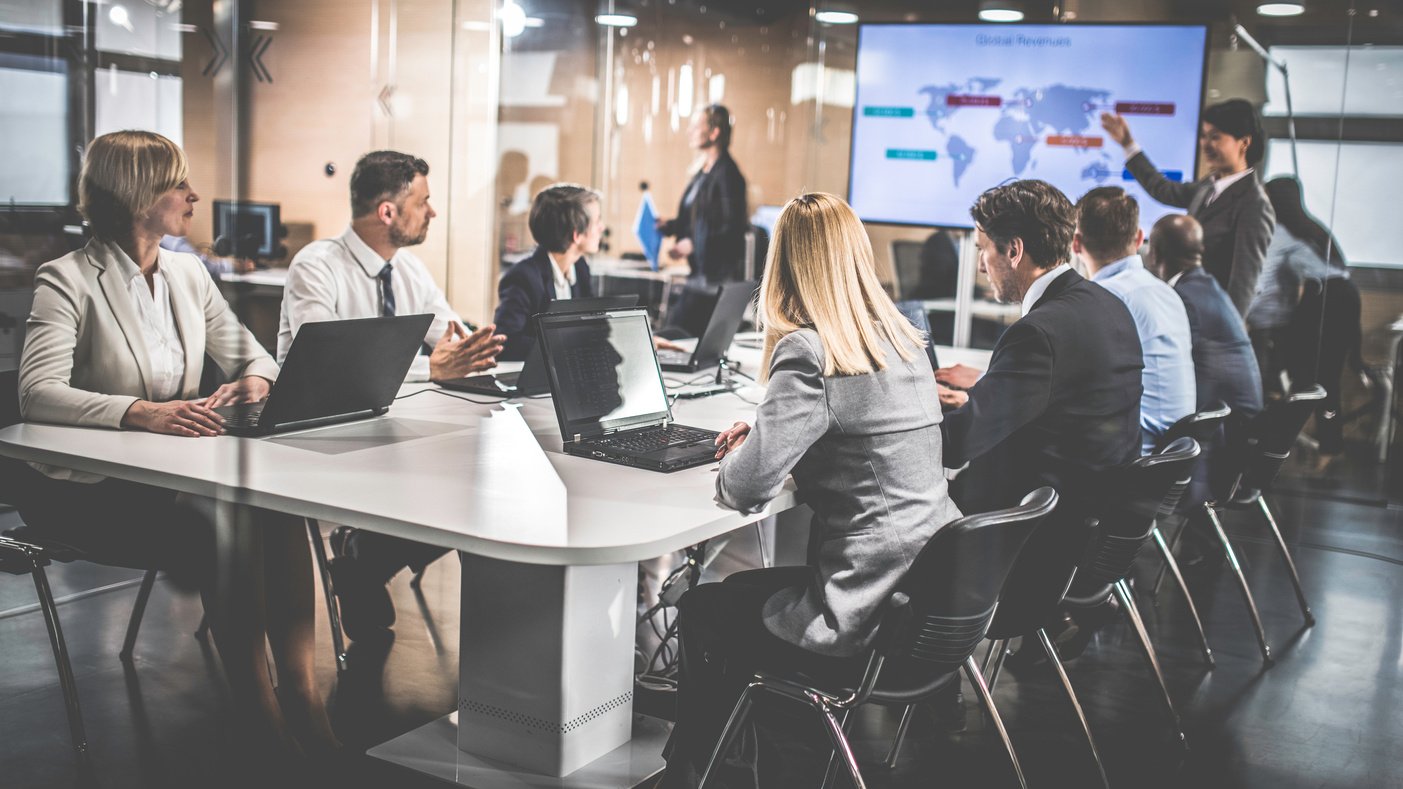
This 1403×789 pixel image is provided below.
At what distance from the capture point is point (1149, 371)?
12.5 feet

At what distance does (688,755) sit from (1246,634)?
8.50 feet

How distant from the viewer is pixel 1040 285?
2.99 m

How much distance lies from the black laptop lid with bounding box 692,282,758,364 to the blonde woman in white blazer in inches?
61.6

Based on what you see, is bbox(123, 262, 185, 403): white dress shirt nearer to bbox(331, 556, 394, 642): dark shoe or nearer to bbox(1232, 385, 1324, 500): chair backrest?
bbox(331, 556, 394, 642): dark shoe

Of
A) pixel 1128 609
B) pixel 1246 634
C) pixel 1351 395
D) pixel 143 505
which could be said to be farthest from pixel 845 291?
pixel 1351 395

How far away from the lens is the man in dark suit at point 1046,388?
270cm

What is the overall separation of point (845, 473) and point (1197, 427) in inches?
70.8

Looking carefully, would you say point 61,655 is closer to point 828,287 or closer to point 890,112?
point 828,287

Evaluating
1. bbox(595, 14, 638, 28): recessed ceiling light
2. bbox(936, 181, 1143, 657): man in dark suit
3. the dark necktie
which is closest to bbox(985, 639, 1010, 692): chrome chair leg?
bbox(936, 181, 1143, 657): man in dark suit

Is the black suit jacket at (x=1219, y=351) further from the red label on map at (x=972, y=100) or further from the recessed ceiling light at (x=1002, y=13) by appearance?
the recessed ceiling light at (x=1002, y=13)

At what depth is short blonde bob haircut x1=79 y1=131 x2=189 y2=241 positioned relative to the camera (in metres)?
2.53

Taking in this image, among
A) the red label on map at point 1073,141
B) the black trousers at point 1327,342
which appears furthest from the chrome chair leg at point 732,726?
the red label on map at point 1073,141

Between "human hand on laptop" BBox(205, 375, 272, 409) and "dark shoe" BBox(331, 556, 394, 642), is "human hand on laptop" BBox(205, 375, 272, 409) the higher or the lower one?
the higher one

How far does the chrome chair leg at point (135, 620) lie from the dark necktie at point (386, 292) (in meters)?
1.08
